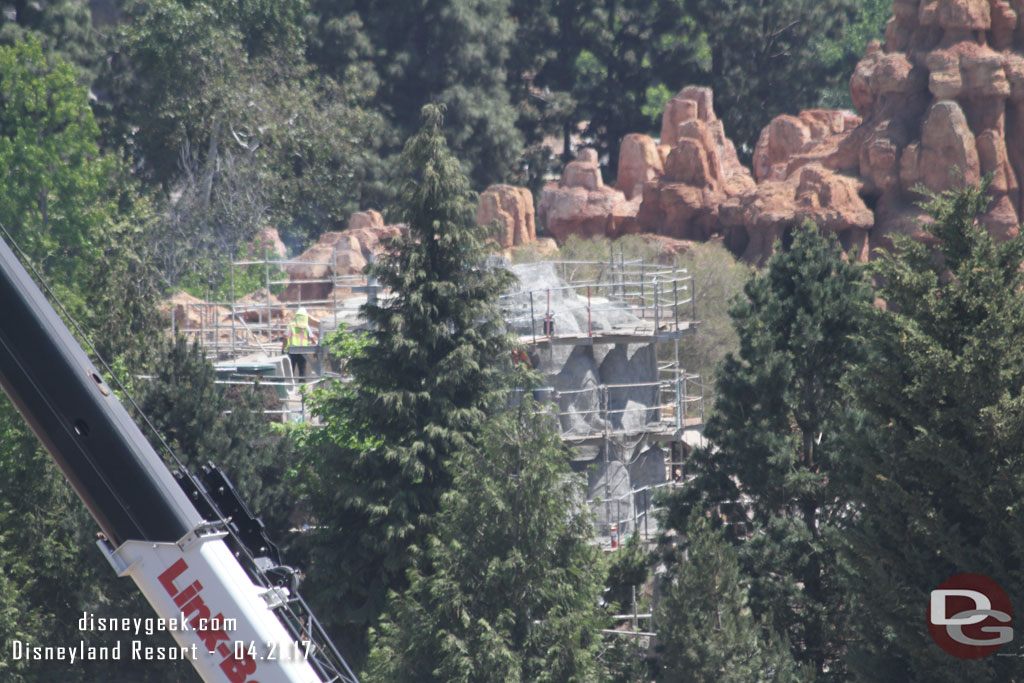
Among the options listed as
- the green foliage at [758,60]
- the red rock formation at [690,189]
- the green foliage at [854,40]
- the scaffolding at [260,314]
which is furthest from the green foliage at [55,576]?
the green foliage at [854,40]

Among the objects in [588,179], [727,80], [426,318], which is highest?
[727,80]

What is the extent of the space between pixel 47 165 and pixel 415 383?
30283 millimetres

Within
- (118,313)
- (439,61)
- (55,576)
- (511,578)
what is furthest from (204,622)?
(439,61)

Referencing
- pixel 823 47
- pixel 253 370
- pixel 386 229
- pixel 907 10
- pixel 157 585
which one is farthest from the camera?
pixel 823 47

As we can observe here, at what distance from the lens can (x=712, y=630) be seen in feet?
68.9

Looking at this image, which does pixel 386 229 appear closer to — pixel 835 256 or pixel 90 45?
pixel 90 45

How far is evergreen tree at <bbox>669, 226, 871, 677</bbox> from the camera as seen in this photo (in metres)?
23.8

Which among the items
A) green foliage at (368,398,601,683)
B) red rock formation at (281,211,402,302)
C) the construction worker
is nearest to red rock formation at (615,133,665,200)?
red rock formation at (281,211,402,302)

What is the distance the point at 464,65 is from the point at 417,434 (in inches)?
1565

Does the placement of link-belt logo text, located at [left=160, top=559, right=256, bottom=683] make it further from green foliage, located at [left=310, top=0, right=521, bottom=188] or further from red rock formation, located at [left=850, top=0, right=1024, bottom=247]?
green foliage, located at [left=310, top=0, right=521, bottom=188]

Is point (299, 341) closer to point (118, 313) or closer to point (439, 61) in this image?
point (118, 313)

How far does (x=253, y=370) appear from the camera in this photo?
36.6m

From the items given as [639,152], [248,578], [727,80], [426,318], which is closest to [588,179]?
[639,152]

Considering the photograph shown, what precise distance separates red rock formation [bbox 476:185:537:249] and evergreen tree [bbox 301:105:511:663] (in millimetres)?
30298
